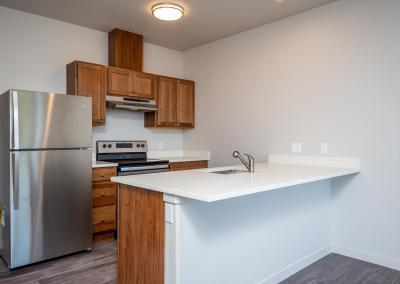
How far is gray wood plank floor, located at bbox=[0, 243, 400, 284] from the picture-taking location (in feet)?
8.37

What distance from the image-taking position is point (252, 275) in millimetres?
2281

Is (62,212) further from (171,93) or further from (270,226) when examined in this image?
(171,93)

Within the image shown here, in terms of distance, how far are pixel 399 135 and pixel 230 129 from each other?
6.94 feet

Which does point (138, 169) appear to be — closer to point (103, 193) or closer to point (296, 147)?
point (103, 193)

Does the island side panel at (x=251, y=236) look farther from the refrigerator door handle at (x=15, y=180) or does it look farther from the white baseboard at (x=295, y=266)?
the refrigerator door handle at (x=15, y=180)

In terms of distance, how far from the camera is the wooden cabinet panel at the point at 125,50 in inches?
159

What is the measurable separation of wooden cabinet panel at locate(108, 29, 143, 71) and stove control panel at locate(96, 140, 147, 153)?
3.45 ft

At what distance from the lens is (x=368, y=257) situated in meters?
2.99

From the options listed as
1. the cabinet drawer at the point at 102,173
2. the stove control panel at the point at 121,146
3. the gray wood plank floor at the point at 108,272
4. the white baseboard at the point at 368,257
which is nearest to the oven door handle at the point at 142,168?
the cabinet drawer at the point at 102,173

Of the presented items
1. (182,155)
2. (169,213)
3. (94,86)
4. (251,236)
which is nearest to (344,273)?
(251,236)

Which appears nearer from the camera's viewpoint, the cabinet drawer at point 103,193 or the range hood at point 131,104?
the cabinet drawer at point 103,193

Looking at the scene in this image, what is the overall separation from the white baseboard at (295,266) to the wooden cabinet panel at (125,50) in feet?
10.3

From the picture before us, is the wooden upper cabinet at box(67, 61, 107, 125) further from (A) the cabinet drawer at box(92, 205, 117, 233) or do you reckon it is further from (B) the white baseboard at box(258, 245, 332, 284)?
(B) the white baseboard at box(258, 245, 332, 284)

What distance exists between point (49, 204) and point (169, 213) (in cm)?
174
